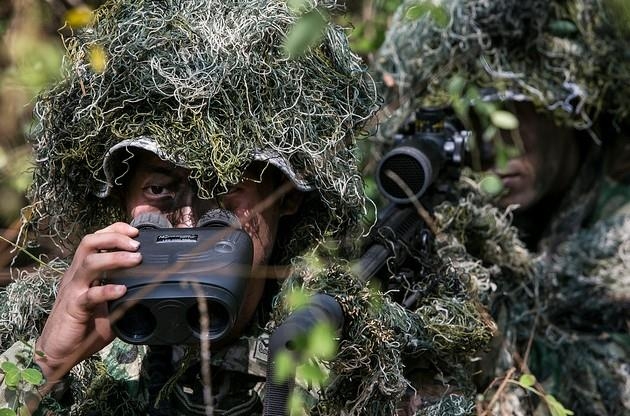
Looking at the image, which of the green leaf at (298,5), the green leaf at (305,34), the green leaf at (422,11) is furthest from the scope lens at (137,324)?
the green leaf at (422,11)

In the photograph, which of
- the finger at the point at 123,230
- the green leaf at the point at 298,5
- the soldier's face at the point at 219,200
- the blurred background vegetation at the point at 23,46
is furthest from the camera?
the blurred background vegetation at the point at 23,46

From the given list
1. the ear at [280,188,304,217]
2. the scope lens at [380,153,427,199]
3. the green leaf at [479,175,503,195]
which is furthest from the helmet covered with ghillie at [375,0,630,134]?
the ear at [280,188,304,217]

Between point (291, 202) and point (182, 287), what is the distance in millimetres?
593

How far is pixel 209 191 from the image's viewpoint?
209 cm

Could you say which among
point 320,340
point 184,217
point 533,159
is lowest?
point 533,159

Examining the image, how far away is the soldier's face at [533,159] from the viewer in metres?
3.82

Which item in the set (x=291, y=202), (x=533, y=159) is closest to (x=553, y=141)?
(x=533, y=159)

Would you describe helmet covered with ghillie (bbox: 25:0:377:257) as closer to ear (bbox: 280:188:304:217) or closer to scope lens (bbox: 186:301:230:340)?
ear (bbox: 280:188:304:217)

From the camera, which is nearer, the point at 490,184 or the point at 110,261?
the point at 110,261

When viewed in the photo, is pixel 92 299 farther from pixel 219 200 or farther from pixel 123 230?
pixel 219 200

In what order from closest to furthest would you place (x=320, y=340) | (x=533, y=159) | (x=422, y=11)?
(x=320, y=340), (x=422, y=11), (x=533, y=159)

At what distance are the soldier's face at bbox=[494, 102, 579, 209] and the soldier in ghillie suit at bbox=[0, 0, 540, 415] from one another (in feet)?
4.91

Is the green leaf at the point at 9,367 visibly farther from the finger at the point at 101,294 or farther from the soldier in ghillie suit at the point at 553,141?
the soldier in ghillie suit at the point at 553,141

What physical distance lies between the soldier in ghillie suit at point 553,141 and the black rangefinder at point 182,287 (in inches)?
62.7
